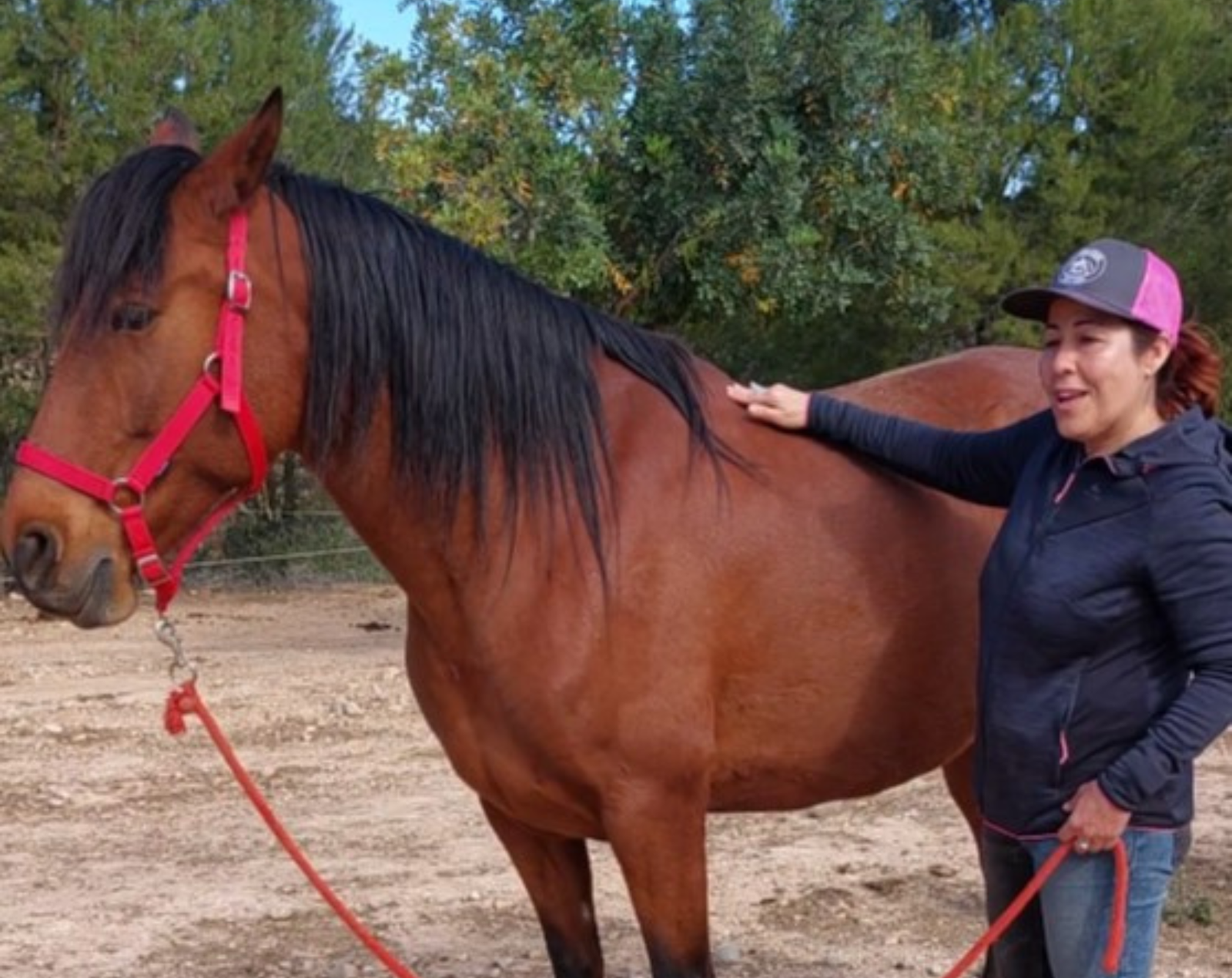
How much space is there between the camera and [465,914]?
4.84 m

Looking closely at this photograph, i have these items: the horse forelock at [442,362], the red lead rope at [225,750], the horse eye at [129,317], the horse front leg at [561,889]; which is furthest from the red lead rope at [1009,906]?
the horse eye at [129,317]

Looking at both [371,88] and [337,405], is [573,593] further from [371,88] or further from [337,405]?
[371,88]

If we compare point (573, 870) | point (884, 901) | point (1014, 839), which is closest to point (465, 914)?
point (884, 901)

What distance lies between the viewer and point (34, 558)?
2.37 metres

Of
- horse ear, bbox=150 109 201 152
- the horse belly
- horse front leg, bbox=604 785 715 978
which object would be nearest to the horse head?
horse ear, bbox=150 109 201 152

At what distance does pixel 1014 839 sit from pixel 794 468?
2.78ft

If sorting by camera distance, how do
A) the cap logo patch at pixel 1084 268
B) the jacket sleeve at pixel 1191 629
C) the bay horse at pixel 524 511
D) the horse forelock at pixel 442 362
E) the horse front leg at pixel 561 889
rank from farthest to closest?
the horse front leg at pixel 561 889 < the horse forelock at pixel 442 362 < the bay horse at pixel 524 511 < the cap logo patch at pixel 1084 268 < the jacket sleeve at pixel 1191 629

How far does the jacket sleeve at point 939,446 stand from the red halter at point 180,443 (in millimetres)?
1157

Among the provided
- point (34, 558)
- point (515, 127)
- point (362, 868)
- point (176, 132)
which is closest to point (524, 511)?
point (34, 558)

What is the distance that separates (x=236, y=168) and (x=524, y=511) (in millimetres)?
763

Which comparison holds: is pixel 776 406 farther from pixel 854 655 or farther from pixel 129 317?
pixel 129 317

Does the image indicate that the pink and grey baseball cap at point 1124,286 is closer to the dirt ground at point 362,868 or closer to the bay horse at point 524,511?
the bay horse at point 524,511

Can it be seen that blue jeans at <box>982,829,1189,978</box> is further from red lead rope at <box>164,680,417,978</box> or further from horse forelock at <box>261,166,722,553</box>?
red lead rope at <box>164,680,417,978</box>

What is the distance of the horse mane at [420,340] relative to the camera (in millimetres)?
2451
